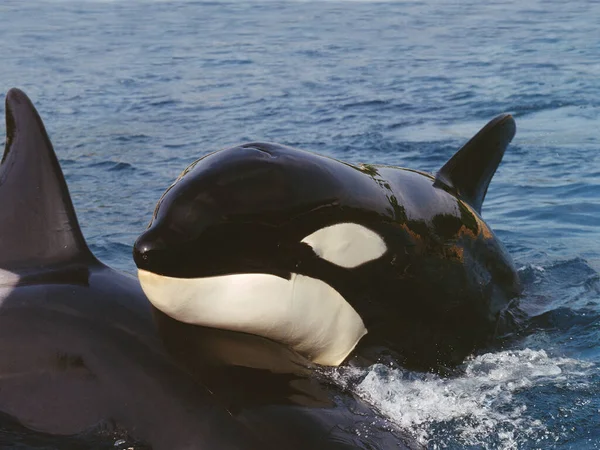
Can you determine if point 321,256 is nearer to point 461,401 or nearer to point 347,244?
point 347,244

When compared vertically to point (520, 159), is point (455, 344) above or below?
above

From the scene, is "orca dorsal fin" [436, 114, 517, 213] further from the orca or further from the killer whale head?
the orca

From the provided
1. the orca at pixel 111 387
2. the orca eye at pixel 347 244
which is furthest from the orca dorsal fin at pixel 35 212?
the orca eye at pixel 347 244

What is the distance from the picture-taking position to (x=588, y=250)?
32.8 ft

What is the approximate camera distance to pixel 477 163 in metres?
7.26

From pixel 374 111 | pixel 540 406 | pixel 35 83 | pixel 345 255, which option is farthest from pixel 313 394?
pixel 35 83

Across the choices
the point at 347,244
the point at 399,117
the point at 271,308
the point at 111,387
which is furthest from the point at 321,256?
the point at 399,117

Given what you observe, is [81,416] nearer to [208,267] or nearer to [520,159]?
[208,267]

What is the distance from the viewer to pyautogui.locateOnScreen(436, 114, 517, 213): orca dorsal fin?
23.0ft

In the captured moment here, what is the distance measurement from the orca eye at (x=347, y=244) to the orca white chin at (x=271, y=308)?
0.17 meters

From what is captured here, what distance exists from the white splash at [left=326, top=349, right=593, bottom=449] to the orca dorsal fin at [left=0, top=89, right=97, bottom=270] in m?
1.57

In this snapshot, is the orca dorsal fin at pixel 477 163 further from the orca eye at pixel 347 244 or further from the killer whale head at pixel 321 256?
the orca eye at pixel 347 244

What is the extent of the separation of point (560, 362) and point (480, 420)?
145cm

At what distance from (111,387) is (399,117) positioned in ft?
41.4
